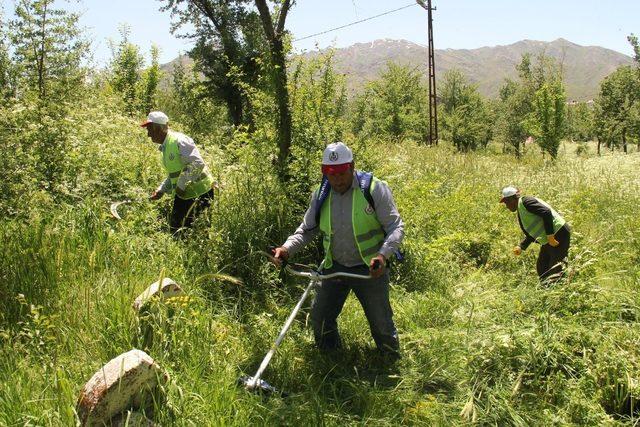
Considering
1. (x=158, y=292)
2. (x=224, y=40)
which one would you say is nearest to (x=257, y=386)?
(x=158, y=292)

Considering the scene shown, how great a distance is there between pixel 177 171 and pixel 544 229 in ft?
15.8

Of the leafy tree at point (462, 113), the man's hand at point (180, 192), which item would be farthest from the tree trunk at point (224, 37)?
the leafy tree at point (462, 113)

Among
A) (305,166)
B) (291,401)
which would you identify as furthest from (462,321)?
(305,166)

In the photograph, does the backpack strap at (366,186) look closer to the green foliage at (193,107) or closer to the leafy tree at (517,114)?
the green foliage at (193,107)

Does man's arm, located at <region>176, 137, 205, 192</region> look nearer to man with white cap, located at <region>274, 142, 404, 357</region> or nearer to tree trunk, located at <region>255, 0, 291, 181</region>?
tree trunk, located at <region>255, 0, 291, 181</region>

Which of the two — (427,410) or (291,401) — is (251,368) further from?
(427,410)

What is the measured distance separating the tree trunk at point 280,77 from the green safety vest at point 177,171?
94 centimetres

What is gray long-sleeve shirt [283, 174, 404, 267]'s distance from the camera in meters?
3.71

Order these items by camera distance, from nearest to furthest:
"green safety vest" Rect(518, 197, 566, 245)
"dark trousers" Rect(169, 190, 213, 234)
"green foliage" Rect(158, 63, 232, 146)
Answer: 1. "dark trousers" Rect(169, 190, 213, 234)
2. "green safety vest" Rect(518, 197, 566, 245)
3. "green foliage" Rect(158, 63, 232, 146)

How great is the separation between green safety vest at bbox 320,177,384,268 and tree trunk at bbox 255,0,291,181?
218 centimetres

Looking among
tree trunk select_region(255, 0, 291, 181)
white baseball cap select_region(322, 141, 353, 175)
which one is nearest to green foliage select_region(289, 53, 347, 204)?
tree trunk select_region(255, 0, 291, 181)

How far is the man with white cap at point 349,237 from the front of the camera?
368cm

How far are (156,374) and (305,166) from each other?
12.0 feet

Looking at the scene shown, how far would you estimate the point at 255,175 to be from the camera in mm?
5758
